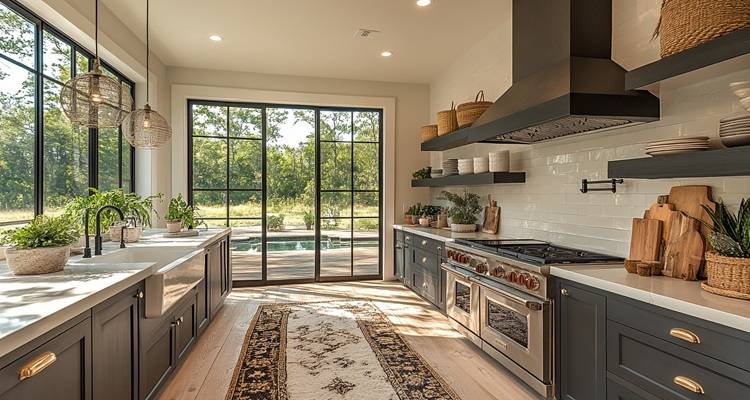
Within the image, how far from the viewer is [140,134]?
3.32 metres

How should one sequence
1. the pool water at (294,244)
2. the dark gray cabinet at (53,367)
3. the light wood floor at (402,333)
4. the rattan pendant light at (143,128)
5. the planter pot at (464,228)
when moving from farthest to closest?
the pool water at (294,244) < the planter pot at (464,228) < the rattan pendant light at (143,128) < the light wood floor at (402,333) < the dark gray cabinet at (53,367)

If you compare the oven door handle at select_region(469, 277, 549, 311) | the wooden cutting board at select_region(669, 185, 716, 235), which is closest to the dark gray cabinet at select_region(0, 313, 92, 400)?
the oven door handle at select_region(469, 277, 549, 311)

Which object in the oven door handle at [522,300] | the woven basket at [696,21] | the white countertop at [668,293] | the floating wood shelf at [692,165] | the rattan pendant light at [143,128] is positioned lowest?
the oven door handle at [522,300]

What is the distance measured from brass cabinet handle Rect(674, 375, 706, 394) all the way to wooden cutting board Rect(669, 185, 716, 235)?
82 centimetres

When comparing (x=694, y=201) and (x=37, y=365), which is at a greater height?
(x=694, y=201)

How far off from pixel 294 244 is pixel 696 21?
5.16m

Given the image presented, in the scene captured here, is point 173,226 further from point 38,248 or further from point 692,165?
point 692,165

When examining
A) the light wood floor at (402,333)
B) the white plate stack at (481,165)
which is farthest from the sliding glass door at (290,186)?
the white plate stack at (481,165)

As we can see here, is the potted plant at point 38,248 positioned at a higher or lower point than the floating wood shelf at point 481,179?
lower

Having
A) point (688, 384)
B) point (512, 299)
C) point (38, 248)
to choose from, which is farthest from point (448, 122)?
point (38, 248)

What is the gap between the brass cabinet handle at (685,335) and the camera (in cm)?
166

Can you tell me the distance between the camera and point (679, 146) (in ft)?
6.63

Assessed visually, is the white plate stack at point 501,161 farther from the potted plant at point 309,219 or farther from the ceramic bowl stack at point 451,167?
the potted plant at point 309,219

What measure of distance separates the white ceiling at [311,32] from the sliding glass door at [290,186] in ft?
2.36
